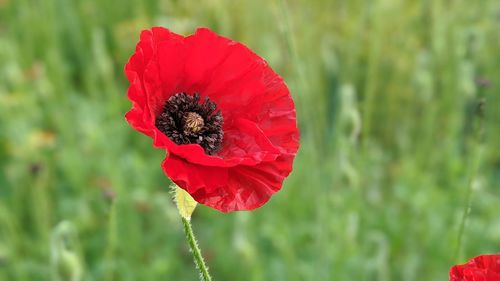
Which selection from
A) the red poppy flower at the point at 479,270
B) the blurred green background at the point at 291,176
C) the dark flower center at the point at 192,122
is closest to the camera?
the red poppy flower at the point at 479,270

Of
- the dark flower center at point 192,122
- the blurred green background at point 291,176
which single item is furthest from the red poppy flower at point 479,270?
the blurred green background at point 291,176

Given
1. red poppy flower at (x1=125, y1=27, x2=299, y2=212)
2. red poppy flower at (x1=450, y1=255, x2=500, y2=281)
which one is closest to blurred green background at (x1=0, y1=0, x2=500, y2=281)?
red poppy flower at (x1=125, y1=27, x2=299, y2=212)

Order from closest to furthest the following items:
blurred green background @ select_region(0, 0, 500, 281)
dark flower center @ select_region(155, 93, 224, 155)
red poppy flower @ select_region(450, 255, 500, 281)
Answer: red poppy flower @ select_region(450, 255, 500, 281) → dark flower center @ select_region(155, 93, 224, 155) → blurred green background @ select_region(0, 0, 500, 281)

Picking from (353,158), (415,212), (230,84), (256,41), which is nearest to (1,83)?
(256,41)

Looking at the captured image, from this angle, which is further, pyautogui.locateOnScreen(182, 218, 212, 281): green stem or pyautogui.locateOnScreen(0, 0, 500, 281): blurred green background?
pyautogui.locateOnScreen(0, 0, 500, 281): blurred green background

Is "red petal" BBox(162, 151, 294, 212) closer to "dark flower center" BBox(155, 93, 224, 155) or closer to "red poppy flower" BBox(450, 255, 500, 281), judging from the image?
"dark flower center" BBox(155, 93, 224, 155)

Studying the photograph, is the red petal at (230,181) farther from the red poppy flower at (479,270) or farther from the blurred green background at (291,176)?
the blurred green background at (291,176)

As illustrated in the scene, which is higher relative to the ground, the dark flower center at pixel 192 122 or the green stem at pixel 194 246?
the dark flower center at pixel 192 122
